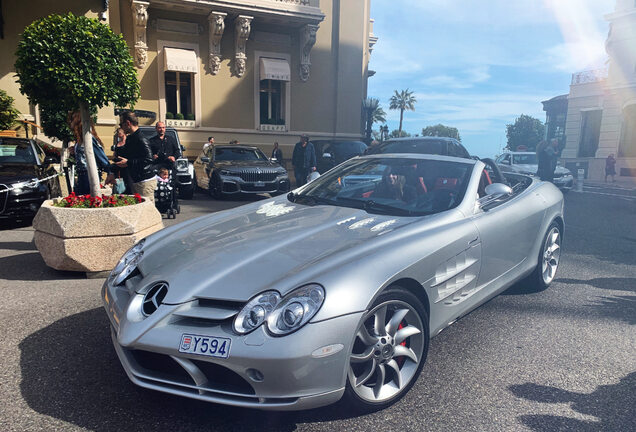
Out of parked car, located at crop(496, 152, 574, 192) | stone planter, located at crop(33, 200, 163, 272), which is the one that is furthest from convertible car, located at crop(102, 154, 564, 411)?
parked car, located at crop(496, 152, 574, 192)

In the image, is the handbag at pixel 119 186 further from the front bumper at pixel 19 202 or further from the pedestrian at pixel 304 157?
the pedestrian at pixel 304 157

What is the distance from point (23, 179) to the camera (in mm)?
7578

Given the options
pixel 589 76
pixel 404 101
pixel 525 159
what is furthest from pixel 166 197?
pixel 404 101

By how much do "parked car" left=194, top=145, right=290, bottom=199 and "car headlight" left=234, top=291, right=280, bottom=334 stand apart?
9.53 meters

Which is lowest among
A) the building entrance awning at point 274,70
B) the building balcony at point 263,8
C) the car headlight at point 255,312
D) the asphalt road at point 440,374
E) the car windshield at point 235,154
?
the asphalt road at point 440,374

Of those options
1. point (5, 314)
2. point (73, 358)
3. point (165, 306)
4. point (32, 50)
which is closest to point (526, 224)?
point (165, 306)

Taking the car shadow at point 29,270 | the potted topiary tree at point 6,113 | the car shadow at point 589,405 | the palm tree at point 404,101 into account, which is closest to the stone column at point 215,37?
the potted topiary tree at point 6,113

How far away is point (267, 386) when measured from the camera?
213 cm

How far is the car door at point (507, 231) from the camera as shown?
11.2 feet

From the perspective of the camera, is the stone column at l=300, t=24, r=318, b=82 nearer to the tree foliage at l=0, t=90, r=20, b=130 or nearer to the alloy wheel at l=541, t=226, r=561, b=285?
the tree foliage at l=0, t=90, r=20, b=130

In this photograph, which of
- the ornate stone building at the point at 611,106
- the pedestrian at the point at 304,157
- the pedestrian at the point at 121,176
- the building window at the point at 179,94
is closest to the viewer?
the pedestrian at the point at 121,176

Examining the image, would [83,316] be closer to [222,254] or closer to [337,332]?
[222,254]

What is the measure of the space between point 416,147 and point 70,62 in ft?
20.9

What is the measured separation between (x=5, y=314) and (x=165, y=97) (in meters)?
16.3
